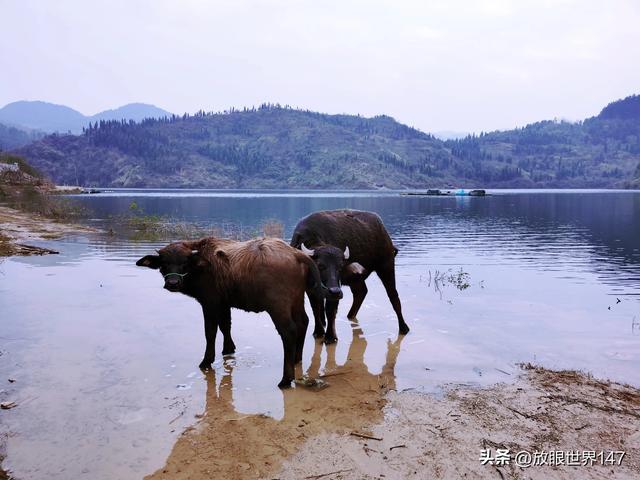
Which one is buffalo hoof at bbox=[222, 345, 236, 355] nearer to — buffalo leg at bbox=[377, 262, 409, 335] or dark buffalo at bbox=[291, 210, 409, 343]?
dark buffalo at bbox=[291, 210, 409, 343]

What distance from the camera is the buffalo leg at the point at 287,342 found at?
23.3ft

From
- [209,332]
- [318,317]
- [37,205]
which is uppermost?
[37,205]

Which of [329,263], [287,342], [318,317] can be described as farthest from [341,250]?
[287,342]

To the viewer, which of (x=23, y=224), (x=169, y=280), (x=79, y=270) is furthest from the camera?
(x=23, y=224)

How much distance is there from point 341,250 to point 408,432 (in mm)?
3582

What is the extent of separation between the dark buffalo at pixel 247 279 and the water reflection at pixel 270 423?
71 centimetres

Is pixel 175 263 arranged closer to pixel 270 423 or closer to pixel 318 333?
pixel 270 423

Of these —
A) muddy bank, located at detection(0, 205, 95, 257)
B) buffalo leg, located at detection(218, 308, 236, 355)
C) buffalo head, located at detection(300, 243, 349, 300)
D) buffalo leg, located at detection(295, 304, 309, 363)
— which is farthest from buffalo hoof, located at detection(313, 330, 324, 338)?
muddy bank, located at detection(0, 205, 95, 257)

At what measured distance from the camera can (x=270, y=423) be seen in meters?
6.13

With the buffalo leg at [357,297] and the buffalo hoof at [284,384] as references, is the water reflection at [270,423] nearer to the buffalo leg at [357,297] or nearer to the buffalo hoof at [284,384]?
the buffalo hoof at [284,384]

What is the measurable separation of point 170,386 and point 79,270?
37.8ft

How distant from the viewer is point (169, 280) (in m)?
7.23

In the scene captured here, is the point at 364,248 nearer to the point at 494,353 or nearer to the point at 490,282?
the point at 494,353

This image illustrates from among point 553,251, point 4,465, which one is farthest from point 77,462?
point 553,251
